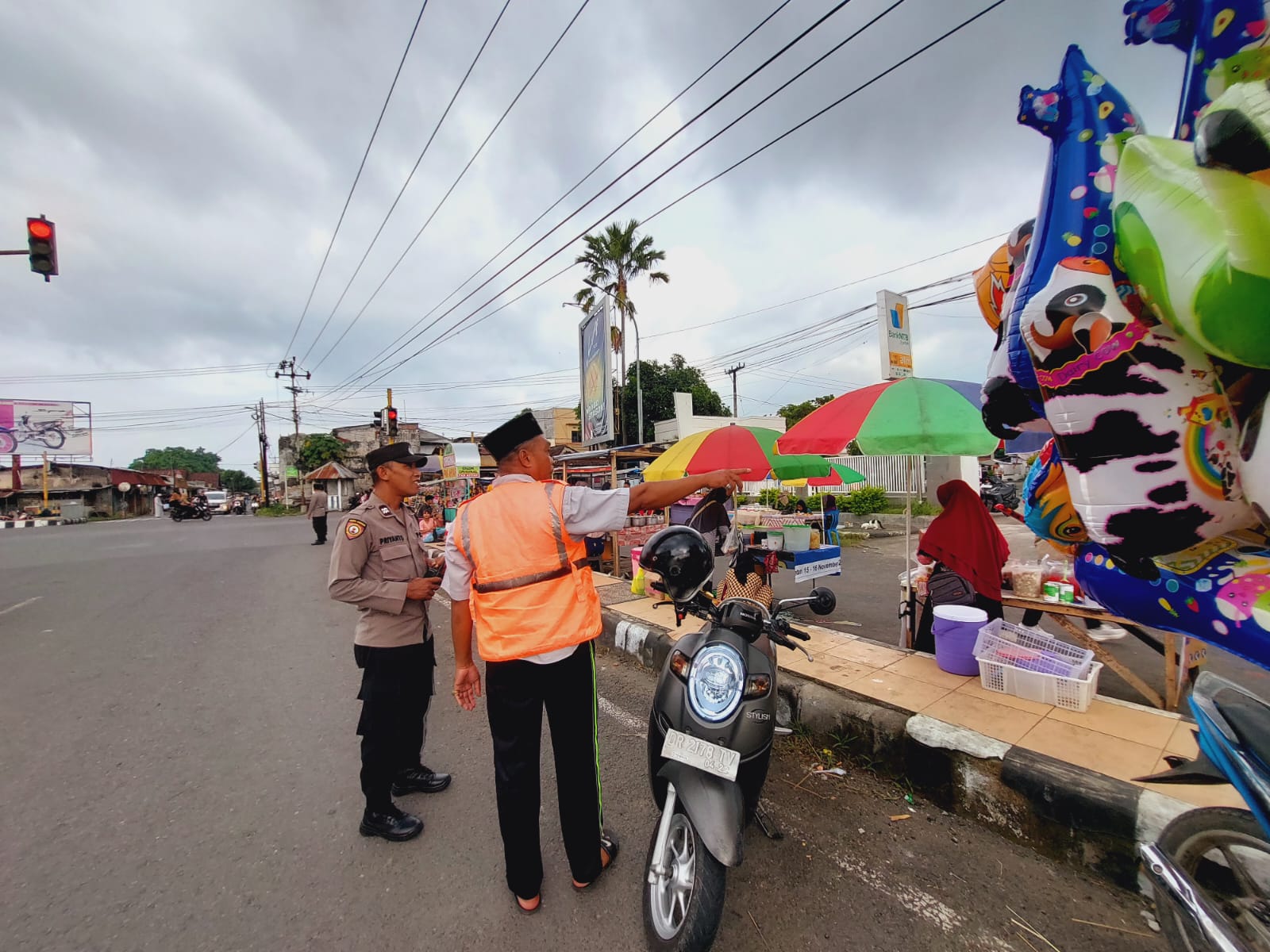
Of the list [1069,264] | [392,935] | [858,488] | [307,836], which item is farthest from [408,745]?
[858,488]

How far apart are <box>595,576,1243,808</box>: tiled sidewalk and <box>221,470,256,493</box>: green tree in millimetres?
86873

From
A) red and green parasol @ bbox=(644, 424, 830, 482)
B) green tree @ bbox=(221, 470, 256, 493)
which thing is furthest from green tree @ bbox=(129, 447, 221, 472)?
red and green parasol @ bbox=(644, 424, 830, 482)

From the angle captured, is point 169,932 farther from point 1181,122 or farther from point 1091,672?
point 1091,672

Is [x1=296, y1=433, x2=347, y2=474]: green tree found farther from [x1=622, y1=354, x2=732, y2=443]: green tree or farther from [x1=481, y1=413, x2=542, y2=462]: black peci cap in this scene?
[x1=481, y1=413, x2=542, y2=462]: black peci cap

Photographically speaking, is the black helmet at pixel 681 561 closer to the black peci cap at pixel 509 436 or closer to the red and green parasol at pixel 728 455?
the black peci cap at pixel 509 436

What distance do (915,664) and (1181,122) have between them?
3.29m

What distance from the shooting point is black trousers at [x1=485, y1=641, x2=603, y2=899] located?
6.58ft

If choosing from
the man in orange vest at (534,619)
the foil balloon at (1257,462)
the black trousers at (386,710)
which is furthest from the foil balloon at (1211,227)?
the black trousers at (386,710)

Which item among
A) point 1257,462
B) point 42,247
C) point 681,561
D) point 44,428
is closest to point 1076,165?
point 1257,462

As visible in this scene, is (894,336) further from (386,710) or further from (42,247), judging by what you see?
(42,247)

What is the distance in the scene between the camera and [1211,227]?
968mm

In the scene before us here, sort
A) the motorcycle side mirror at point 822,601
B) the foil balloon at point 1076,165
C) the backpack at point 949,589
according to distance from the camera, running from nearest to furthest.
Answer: the foil balloon at point 1076,165 → the motorcycle side mirror at point 822,601 → the backpack at point 949,589

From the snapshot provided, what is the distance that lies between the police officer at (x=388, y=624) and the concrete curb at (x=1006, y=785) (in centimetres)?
221

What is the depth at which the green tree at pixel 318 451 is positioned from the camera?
121 feet
